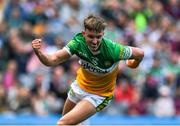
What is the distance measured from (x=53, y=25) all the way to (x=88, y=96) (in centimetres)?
686

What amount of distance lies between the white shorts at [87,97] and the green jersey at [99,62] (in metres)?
0.06

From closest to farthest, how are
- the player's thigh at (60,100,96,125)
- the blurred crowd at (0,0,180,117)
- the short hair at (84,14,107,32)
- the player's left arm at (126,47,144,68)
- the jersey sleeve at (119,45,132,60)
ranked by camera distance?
the short hair at (84,14,107,32)
the player's thigh at (60,100,96,125)
the jersey sleeve at (119,45,132,60)
the player's left arm at (126,47,144,68)
the blurred crowd at (0,0,180,117)

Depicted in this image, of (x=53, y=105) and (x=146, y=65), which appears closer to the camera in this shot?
(x=53, y=105)

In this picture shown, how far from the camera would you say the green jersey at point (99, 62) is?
1008 cm

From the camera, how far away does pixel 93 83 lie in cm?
1040

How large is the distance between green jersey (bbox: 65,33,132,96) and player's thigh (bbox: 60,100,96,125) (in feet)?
0.81

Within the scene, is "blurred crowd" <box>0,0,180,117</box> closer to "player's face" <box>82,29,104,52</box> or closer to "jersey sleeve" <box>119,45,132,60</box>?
"jersey sleeve" <box>119,45,132,60</box>

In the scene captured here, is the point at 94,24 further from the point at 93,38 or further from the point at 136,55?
the point at 136,55

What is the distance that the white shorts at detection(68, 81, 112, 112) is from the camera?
10.4 m

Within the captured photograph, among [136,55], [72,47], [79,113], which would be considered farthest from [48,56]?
[136,55]

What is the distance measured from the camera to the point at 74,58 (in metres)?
16.1

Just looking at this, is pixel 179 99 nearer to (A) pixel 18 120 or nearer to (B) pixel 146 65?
(B) pixel 146 65

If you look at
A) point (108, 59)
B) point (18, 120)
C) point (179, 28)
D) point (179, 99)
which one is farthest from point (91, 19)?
point (179, 28)

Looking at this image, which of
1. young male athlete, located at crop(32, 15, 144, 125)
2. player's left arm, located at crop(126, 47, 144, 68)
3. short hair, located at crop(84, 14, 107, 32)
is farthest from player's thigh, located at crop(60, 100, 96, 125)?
short hair, located at crop(84, 14, 107, 32)
